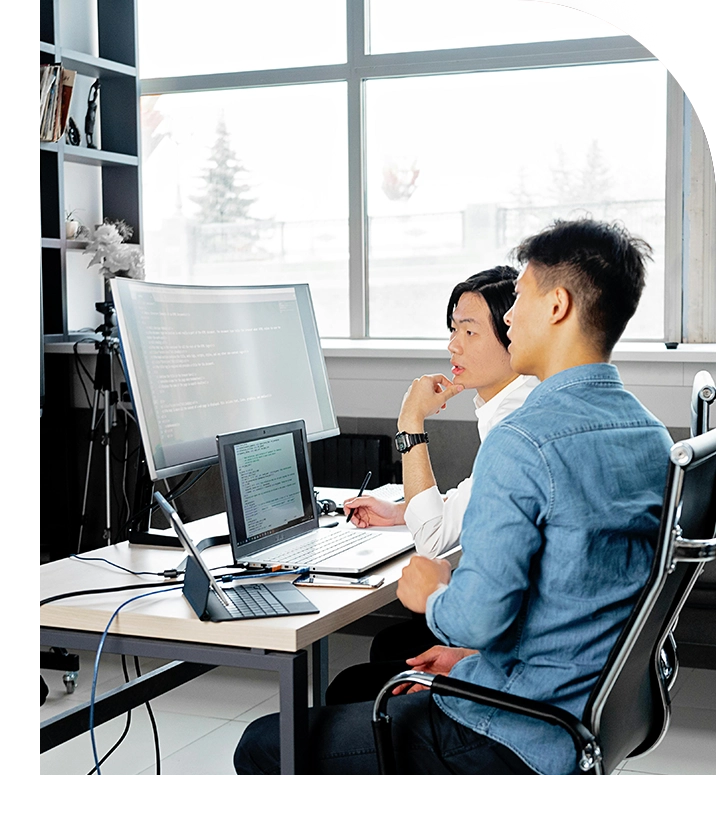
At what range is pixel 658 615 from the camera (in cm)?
146

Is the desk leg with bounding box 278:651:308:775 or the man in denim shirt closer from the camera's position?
the man in denim shirt

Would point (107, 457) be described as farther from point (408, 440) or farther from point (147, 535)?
point (408, 440)

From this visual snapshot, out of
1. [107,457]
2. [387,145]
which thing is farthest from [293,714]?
[387,145]

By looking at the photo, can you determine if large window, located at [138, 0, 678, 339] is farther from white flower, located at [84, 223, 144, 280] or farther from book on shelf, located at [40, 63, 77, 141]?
book on shelf, located at [40, 63, 77, 141]

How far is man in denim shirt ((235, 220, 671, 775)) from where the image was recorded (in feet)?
4.65

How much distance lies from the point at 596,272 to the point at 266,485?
33.8 inches

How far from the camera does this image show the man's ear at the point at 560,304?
1.54 meters

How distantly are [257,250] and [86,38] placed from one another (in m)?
1.25

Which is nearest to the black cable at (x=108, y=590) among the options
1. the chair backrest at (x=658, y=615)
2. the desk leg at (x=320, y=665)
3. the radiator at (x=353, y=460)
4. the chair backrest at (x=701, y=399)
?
the desk leg at (x=320, y=665)

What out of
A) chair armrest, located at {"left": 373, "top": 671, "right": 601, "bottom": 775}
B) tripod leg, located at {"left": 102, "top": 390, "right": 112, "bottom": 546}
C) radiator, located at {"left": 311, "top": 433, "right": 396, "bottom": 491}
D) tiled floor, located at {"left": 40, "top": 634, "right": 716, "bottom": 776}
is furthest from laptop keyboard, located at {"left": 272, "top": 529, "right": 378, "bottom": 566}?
tripod leg, located at {"left": 102, "top": 390, "right": 112, "bottom": 546}

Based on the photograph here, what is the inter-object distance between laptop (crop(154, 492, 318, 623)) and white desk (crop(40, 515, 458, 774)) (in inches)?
0.7
